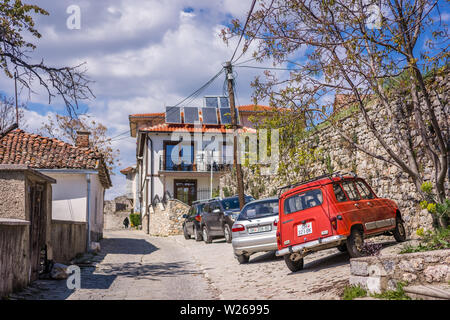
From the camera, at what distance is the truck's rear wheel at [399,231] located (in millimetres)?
10258

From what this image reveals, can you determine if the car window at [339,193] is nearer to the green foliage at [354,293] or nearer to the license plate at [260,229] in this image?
the green foliage at [354,293]

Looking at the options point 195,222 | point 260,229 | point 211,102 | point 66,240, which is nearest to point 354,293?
point 260,229

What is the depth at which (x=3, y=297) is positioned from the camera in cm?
751

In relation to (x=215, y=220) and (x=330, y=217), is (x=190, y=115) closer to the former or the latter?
(x=215, y=220)

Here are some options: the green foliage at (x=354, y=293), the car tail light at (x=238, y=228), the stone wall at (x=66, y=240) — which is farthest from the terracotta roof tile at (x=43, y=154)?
the green foliage at (x=354, y=293)

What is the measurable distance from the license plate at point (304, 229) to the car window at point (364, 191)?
1.49m

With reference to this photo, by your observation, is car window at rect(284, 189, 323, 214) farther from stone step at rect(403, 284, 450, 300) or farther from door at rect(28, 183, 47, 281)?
door at rect(28, 183, 47, 281)

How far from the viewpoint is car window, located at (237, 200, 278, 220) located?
12.4m

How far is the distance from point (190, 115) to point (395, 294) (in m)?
34.3

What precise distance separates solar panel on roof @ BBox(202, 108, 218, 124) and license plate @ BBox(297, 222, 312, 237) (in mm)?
29925

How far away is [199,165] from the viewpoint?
3881 cm

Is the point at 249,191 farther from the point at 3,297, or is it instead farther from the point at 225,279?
the point at 3,297
